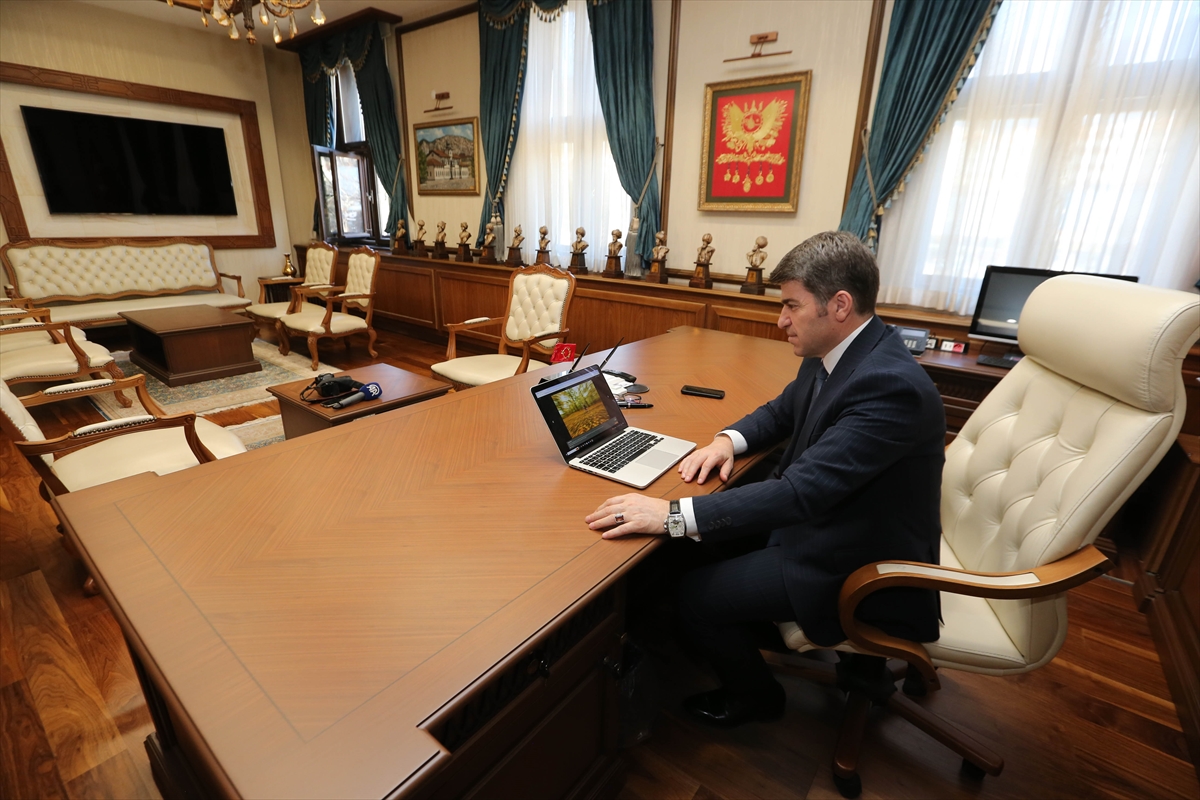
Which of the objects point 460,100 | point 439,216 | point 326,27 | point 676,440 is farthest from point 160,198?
point 676,440

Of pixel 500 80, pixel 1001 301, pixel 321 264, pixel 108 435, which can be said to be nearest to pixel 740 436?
pixel 1001 301

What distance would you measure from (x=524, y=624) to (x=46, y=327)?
4.37m

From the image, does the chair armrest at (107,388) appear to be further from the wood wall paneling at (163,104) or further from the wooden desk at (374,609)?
the wood wall paneling at (163,104)

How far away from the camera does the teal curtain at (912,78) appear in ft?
8.81

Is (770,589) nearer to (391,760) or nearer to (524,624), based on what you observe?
(524,624)

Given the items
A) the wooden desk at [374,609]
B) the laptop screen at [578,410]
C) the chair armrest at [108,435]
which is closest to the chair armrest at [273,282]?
the chair armrest at [108,435]

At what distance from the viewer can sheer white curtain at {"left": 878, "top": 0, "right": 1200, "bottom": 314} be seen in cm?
233

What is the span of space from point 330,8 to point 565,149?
268 centimetres

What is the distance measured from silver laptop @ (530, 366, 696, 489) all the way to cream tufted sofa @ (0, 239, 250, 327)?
5.05m

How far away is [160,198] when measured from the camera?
541cm

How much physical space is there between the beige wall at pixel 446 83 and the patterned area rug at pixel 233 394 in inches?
78.5

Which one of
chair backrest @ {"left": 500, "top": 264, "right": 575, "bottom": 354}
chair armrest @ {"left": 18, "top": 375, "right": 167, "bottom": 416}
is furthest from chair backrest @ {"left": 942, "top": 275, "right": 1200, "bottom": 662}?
chair armrest @ {"left": 18, "top": 375, "right": 167, "bottom": 416}

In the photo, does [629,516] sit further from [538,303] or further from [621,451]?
[538,303]

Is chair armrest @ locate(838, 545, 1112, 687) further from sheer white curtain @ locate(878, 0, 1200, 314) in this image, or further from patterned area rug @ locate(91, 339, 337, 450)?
patterned area rug @ locate(91, 339, 337, 450)
